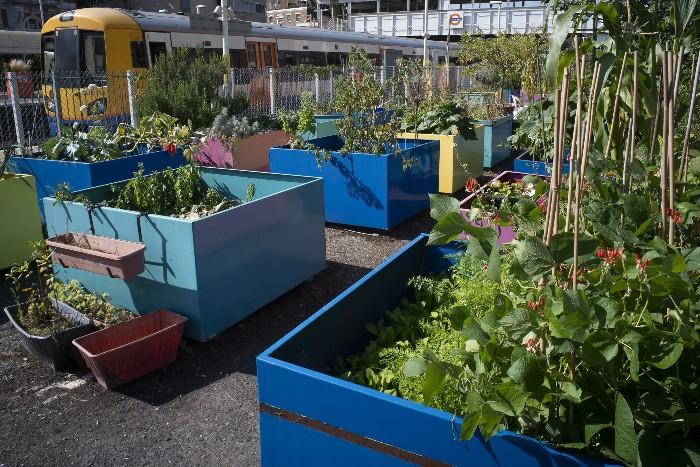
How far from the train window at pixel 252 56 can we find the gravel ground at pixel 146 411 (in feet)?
43.7

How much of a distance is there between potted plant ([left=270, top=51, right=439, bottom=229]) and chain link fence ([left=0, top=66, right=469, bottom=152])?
765 mm

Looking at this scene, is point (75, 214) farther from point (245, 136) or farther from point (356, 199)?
point (245, 136)

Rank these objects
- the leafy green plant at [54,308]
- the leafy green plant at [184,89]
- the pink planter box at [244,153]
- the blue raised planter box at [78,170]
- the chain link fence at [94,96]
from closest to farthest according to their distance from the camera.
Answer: the leafy green plant at [54,308]
the blue raised planter box at [78,170]
the pink planter box at [244,153]
the chain link fence at [94,96]
the leafy green plant at [184,89]

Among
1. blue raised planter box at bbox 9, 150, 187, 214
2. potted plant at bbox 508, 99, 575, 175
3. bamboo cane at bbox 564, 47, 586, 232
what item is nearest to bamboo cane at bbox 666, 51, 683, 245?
bamboo cane at bbox 564, 47, 586, 232

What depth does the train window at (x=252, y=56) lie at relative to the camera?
55.0ft

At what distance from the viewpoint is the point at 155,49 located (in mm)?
13688

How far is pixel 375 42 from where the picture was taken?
23359mm

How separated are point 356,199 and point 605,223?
491cm

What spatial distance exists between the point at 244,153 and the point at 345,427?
7.29 m

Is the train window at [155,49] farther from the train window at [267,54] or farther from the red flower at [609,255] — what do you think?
the red flower at [609,255]

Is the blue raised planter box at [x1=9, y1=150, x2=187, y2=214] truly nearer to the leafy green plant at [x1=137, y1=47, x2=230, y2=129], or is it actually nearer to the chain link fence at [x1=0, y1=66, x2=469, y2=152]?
the chain link fence at [x1=0, y1=66, x2=469, y2=152]

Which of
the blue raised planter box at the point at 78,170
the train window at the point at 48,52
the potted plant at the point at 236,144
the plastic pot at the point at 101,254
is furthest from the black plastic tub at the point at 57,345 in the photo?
the train window at the point at 48,52

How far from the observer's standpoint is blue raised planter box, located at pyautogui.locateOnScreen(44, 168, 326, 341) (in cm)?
411

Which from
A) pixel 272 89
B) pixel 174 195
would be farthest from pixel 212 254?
pixel 272 89
